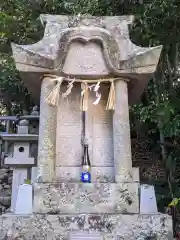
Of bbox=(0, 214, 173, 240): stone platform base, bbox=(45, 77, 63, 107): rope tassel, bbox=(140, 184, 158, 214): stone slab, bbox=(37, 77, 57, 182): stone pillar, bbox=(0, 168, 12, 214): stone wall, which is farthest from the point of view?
bbox=(0, 168, 12, 214): stone wall

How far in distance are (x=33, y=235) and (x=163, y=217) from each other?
172 centimetres

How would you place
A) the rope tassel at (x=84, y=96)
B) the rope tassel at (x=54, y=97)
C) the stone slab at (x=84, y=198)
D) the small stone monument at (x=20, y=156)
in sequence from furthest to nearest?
the small stone monument at (x=20, y=156)
the rope tassel at (x=84, y=96)
the rope tassel at (x=54, y=97)
the stone slab at (x=84, y=198)

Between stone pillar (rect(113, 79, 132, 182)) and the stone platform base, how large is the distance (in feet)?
2.13

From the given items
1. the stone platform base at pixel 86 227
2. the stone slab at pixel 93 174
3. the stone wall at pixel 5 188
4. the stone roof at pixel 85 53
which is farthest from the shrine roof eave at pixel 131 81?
the stone wall at pixel 5 188

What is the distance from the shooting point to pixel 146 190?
4559mm

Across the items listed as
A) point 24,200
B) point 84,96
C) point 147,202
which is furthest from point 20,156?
point 147,202

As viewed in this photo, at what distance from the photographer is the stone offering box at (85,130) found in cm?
417

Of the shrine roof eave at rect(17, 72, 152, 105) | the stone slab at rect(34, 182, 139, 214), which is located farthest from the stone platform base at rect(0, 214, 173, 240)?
the shrine roof eave at rect(17, 72, 152, 105)

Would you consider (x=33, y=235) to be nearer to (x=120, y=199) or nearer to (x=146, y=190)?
(x=120, y=199)

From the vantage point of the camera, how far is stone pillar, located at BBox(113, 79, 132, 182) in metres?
4.67

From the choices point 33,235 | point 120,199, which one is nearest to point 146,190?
point 120,199

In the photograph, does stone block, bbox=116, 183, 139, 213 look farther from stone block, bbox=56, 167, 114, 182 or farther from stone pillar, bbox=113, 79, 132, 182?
stone block, bbox=56, 167, 114, 182

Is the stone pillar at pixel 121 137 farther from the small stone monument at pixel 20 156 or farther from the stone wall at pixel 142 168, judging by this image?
the stone wall at pixel 142 168

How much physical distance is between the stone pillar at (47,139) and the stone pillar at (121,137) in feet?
3.09
